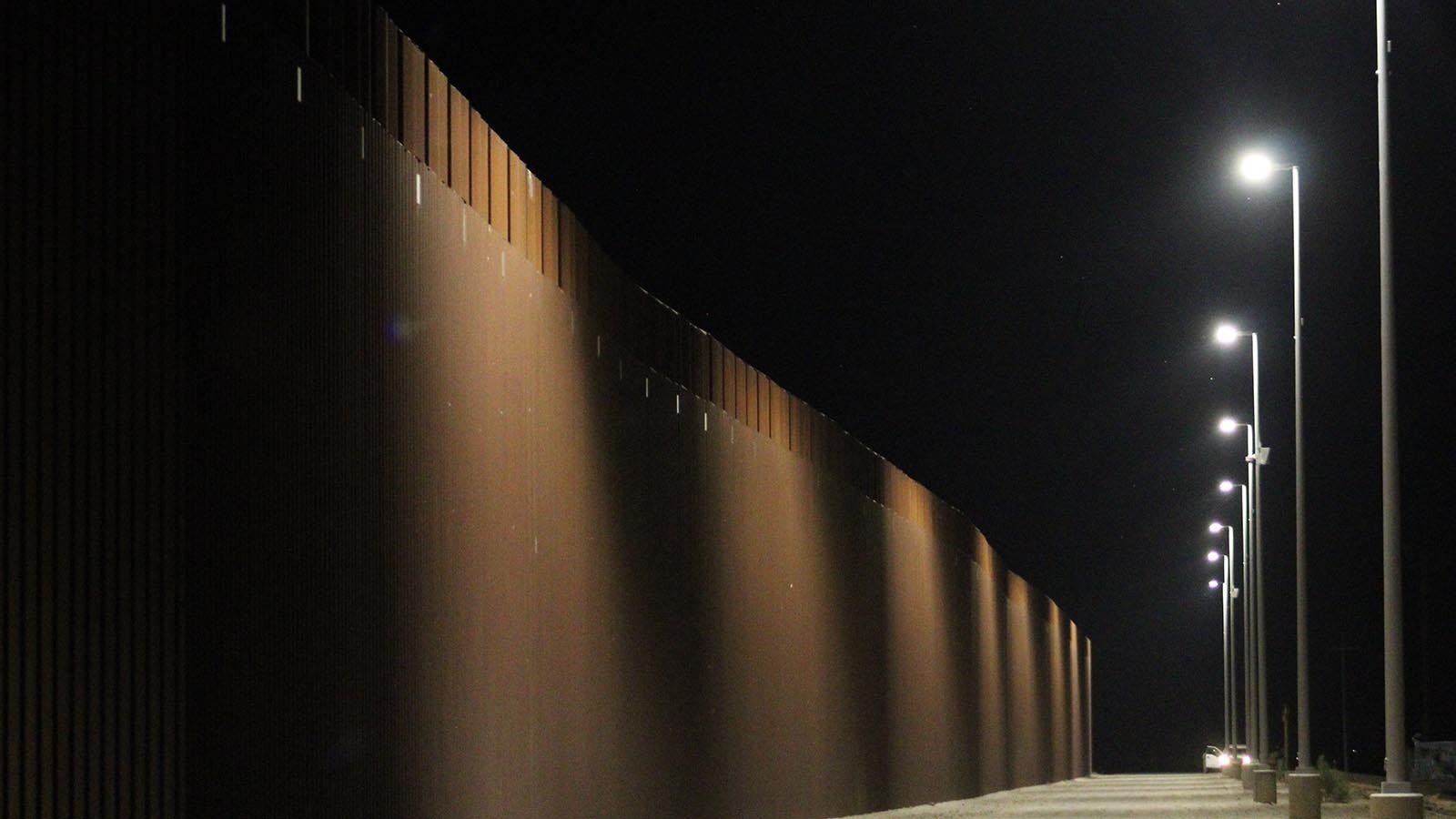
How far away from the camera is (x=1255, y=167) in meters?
35.8

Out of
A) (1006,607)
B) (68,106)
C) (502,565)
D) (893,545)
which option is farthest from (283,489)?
(1006,607)

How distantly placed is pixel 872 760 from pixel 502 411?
25623 millimetres

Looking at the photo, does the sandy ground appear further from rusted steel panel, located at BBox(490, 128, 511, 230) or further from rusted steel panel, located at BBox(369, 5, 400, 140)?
rusted steel panel, located at BBox(369, 5, 400, 140)

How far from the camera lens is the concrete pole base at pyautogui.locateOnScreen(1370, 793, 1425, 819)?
909 inches

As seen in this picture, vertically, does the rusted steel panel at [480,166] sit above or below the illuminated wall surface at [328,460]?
above

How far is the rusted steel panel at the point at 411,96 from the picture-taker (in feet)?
61.5

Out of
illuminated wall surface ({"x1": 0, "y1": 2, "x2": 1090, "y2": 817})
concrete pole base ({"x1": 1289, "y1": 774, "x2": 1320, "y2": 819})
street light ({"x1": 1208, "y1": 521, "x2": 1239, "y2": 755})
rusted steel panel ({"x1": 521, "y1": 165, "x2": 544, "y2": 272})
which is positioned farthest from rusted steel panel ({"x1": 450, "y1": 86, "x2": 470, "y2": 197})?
street light ({"x1": 1208, "y1": 521, "x2": 1239, "y2": 755})

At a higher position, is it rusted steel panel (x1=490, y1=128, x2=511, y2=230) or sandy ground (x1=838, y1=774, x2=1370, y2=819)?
rusted steel panel (x1=490, y1=128, x2=511, y2=230)

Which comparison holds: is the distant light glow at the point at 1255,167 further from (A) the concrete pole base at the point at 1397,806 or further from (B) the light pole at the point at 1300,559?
(A) the concrete pole base at the point at 1397,806

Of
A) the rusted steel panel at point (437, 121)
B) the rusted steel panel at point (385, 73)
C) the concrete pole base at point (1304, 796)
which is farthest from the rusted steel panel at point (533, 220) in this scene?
the concrete pole base at point (1304, 796)

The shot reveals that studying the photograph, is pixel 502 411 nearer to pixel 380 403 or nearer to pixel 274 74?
pixel 380 403

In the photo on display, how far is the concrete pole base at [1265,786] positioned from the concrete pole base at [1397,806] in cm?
2415

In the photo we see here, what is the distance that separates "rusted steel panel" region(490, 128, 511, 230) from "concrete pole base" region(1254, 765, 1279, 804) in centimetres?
2910

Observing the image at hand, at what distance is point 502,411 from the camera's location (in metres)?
21.2
